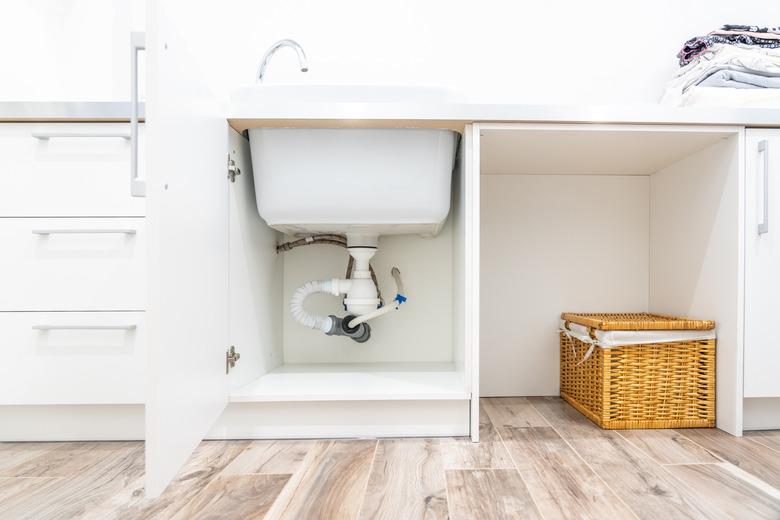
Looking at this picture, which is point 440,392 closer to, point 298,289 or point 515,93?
point 298,289

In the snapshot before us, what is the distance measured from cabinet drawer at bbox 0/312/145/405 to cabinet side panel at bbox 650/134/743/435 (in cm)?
132

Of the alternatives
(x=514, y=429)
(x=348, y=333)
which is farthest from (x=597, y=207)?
(x=348, y=333)

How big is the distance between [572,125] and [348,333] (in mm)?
801

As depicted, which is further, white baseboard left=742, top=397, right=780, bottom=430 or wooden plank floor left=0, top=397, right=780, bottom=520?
white baseboard left=742, top=397, right=780, bottom=430

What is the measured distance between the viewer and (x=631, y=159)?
1216 millimetres

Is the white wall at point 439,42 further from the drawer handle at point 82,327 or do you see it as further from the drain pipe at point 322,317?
the drawer handle at point 82,327

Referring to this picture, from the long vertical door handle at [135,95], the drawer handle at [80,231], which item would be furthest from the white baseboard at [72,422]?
the long vertical door handle at [135,95]

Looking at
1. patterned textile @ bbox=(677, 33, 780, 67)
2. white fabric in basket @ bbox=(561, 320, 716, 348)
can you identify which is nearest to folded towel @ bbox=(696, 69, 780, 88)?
patterned textile @ bbox=(677, 33, 780, 67)

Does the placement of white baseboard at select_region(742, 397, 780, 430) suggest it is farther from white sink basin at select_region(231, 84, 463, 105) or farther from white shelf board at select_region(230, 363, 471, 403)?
white sink basin at select_region(231, 84, 463, 105)

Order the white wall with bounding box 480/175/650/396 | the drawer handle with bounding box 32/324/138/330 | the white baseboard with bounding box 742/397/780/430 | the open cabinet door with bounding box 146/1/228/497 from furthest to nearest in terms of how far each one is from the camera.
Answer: the white wall with bounding box 480/175/650/396 < the white baseboard with bounding box 742/397/780/430 < the drawer handle with bounding box 32/324/138/330 < the open cabinet door with bounding box 146/1/228/497

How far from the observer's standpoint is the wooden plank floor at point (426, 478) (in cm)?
70

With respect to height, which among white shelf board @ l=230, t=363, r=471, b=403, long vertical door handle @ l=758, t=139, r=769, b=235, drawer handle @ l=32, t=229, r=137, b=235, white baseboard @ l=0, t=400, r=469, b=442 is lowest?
white baseboard @ l=0, t=400, r=469, b=442

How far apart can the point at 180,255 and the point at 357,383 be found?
578 mm

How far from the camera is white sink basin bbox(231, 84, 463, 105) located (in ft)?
3.27
